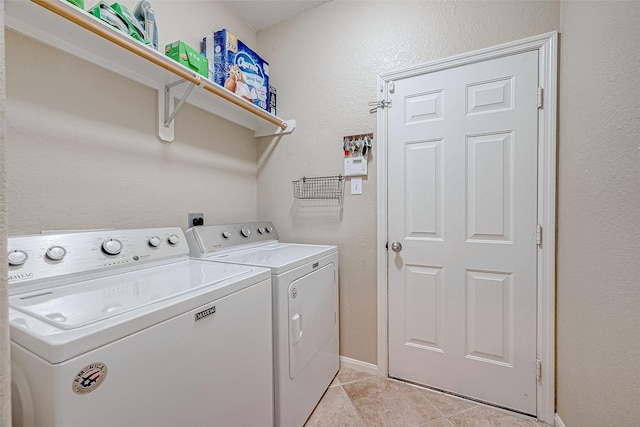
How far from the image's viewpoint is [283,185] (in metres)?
2.26

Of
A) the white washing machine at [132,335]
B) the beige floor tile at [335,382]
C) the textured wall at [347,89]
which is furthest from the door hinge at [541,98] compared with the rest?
the beige floor tile at [335,382]

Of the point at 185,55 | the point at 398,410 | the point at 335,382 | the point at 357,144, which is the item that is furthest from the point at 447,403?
the point at 185,55

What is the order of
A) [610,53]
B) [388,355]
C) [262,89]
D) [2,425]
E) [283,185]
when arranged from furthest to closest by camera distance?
[283,185] < [262,89] < [388,355] < [610,53] < [2,425]

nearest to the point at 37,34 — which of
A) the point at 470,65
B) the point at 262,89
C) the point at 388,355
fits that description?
the point at 262,89

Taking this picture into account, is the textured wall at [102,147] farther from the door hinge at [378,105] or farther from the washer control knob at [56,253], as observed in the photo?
the door hinge at [378,105]

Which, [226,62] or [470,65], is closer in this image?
[470,65]

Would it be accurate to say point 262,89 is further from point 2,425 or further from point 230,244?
point 2,425

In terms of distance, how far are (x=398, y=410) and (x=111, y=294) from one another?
1.61m

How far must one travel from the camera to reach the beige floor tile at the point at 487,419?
4.87 ft

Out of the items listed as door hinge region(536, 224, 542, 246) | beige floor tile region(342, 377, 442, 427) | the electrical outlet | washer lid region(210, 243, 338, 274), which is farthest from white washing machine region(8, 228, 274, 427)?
door hinge region(536, 224, 542, 246)

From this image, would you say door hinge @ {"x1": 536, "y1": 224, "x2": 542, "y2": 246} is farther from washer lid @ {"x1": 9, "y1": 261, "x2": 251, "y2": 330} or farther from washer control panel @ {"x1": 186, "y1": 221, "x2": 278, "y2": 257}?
washer control panel @ {"x1": 186, "y1": 221, "x2": 278, "y2": 257}

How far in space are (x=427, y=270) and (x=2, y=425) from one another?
181 centimetres

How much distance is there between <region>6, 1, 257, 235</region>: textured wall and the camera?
3.62 ft

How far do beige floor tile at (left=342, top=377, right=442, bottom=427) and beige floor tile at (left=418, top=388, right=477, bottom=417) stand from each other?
4cm
